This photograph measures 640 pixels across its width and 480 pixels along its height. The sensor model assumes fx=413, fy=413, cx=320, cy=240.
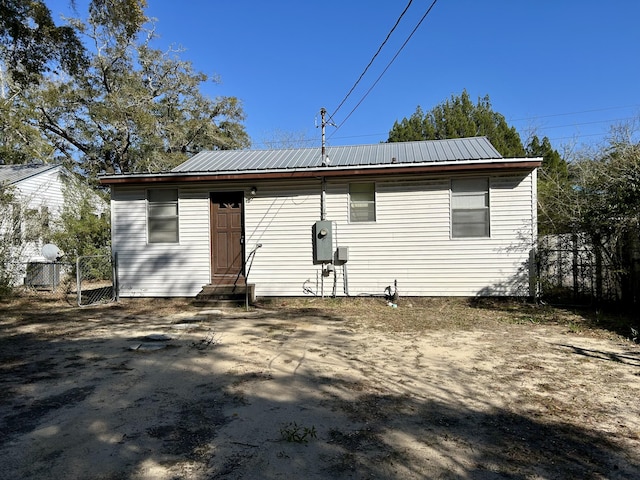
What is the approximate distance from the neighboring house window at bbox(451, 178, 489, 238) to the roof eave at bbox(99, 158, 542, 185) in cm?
44

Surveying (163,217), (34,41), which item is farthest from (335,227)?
Result: (34,41)

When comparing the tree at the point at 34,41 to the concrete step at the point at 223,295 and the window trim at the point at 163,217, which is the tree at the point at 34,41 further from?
the concrete step at the point at 223,295

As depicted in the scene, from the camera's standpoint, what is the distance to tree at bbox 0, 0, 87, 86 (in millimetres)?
8688

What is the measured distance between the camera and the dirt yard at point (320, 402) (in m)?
2.52

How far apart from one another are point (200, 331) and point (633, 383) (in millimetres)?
5296

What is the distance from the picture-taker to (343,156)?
1088 cm

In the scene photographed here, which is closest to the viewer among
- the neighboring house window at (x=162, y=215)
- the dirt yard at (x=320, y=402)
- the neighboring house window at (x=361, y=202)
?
the dirt yard at (x=320, y=402)

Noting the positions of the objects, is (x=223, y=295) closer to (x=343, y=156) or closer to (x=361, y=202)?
(x=361, y=202)

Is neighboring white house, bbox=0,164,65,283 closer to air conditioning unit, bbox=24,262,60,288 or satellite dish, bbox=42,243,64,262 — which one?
air conditioning unit, bbox=24,262,60,288

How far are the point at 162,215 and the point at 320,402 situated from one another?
7306 mm

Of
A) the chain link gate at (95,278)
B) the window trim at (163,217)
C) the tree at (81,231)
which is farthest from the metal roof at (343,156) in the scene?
the tree at (81,231)

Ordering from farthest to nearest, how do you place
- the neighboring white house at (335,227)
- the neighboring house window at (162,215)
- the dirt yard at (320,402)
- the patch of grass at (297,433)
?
the neighboring house window at (162,215) → the neighboring white house at (335,227) → the patch of grass at (297,433) → the dirt yard at (320,402)

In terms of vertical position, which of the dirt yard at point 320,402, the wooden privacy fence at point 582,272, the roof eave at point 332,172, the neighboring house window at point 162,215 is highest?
the roof eave at point 332,172

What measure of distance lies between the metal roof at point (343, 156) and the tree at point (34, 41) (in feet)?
11.7
